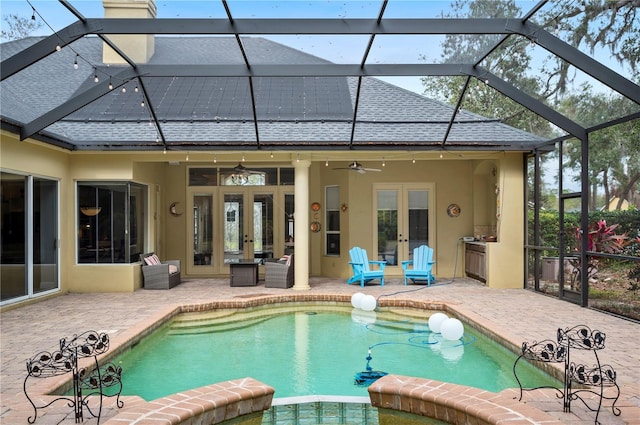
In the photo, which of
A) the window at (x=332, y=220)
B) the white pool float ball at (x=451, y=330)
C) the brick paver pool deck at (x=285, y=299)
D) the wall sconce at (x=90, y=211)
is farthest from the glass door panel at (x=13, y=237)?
the window at (x=332, y=220)

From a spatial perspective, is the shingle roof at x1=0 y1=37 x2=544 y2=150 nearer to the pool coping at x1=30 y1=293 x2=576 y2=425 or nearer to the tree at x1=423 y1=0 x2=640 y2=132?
the tree at x1=423 y1=0 x2=640 y2=132

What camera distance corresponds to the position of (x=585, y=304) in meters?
8.55

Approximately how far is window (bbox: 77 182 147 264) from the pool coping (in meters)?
2.87

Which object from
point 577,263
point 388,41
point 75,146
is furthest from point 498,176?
point 75,146

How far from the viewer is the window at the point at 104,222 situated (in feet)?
34.8

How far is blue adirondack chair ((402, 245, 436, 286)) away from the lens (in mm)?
11148

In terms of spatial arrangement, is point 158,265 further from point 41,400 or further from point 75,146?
point 41,400

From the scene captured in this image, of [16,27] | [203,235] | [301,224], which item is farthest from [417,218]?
[16,27]

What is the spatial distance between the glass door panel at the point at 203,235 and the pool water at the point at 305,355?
476 cm

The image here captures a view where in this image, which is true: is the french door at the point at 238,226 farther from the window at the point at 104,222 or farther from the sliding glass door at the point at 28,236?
the sliding glass door at the point at 28,236

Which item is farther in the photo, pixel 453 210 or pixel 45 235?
pixel 453 210

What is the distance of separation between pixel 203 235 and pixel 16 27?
1241cm

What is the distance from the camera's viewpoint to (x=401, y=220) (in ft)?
42.4

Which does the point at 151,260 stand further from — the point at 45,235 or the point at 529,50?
the point at 529,50
